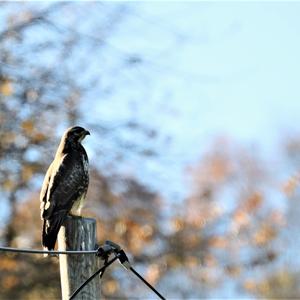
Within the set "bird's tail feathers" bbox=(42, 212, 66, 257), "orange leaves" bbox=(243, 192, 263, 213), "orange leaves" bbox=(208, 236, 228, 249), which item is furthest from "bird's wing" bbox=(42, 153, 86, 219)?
"orange leaves" bbox=(243, 192, 263, 213)

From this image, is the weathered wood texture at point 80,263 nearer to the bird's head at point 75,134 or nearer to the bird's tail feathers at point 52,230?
the bird's tail feathers at point 52,230

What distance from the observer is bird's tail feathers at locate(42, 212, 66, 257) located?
639cm

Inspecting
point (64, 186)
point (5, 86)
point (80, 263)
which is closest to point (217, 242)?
point (5, 86)

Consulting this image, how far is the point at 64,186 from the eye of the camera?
7.36 m

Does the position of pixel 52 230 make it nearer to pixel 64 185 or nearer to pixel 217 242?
pixel 64 185

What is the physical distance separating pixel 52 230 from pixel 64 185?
3.15 ft

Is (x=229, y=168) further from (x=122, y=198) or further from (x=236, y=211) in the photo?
(x=122, y=198)

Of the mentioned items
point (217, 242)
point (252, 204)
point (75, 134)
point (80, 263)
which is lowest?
point (217, 242)

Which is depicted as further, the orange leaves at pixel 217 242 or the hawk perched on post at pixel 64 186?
the orange leaves at pixel 217 242

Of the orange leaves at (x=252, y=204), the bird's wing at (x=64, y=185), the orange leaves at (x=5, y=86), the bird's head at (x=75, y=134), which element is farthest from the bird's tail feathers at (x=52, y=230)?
the orange leaves at (x=252, y=204)

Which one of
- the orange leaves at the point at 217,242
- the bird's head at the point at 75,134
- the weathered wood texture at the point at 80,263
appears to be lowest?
the orange leaves at the point at 217,242

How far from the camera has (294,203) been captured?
4422 cm

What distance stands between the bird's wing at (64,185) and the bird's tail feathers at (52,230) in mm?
104

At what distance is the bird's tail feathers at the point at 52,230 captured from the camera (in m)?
6.39
